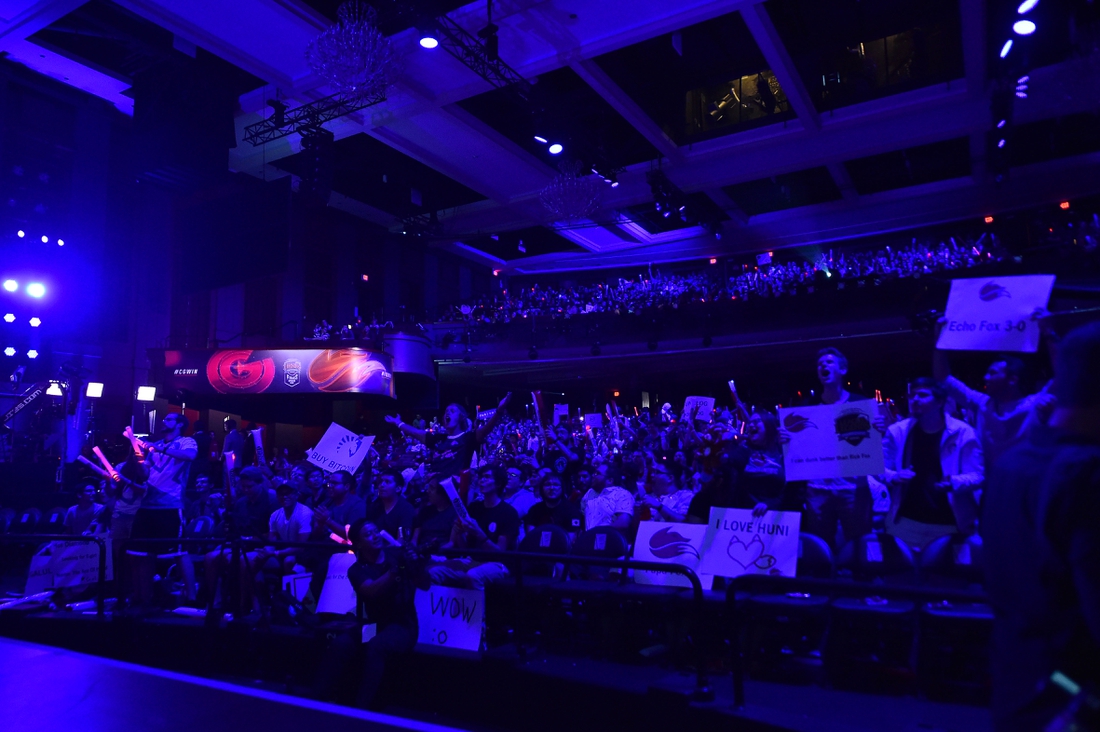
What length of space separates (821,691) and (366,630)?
10.9 feet

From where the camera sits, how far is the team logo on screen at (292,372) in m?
19.3

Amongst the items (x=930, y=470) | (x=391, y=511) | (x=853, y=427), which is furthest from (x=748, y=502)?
(x=391, y=511)

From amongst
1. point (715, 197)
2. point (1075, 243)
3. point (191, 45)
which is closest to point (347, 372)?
point (191, 45)

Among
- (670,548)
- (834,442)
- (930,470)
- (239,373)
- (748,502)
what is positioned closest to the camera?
(930,470)

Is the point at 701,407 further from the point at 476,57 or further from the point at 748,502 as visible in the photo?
the point at 476,57

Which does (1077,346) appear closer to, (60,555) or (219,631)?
(219,631)

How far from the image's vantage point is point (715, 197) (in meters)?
20.5

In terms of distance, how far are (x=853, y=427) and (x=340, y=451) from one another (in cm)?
457

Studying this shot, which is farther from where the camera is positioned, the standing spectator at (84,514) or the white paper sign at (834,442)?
the standing spectator at (84,514)

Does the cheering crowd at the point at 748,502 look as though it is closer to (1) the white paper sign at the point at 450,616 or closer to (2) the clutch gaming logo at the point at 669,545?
(1) the white paper sign at the point at 450,616

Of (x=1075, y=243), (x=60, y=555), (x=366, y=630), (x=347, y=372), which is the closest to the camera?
(x=366, y=630)

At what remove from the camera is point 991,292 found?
4.00m

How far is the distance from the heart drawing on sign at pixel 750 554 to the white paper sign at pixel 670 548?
0.27 m

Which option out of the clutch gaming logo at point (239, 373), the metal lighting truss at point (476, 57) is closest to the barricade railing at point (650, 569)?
the metal lighting truss at point (476, 57)
